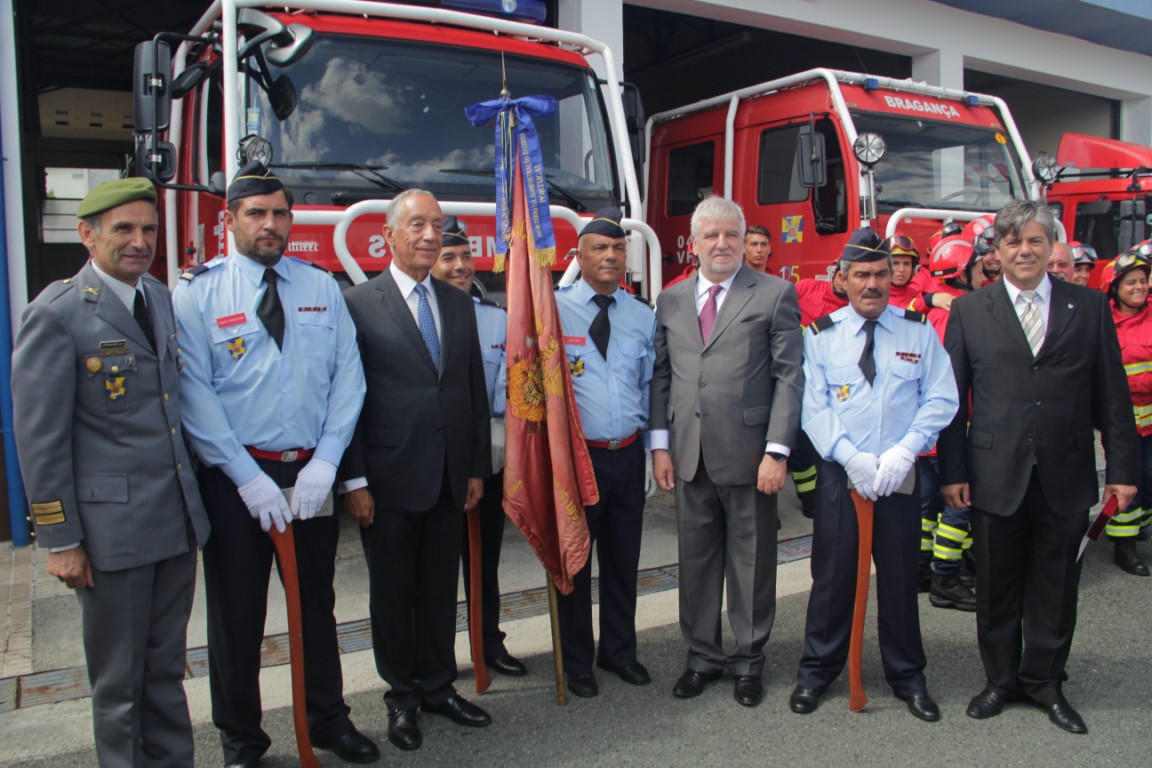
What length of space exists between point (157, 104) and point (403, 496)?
8.25ft

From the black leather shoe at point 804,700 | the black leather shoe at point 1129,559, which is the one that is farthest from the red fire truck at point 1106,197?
the black leather shoe at point 804,700

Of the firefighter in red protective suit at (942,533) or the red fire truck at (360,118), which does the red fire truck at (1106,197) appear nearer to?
the firefighter in red protective suit at (942,533)

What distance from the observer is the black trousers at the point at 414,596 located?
3.34 meters

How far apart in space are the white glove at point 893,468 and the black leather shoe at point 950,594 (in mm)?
1530

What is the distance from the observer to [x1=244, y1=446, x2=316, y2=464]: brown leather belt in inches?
120

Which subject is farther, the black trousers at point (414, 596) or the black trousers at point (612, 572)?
the black trousers at point (612, 572)

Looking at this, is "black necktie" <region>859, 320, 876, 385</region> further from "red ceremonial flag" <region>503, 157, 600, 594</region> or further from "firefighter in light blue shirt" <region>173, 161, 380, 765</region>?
"firefighter in light blue shirt" <region>173, 161, 380, 765</region>

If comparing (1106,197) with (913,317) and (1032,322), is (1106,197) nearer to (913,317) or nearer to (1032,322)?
(1032,322)

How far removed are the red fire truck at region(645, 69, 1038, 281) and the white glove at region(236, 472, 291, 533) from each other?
4.94 m

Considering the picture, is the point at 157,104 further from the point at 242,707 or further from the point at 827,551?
the point at 827,551

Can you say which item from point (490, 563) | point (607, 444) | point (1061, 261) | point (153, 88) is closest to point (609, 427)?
point (607, 444)

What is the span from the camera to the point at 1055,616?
3.49 m

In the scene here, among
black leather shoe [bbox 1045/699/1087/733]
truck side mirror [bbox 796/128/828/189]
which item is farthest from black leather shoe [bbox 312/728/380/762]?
truck side mirror [bbox 796/128/828/189]

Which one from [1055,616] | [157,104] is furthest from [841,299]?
[157,104]
